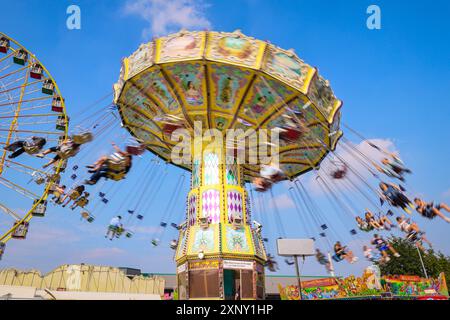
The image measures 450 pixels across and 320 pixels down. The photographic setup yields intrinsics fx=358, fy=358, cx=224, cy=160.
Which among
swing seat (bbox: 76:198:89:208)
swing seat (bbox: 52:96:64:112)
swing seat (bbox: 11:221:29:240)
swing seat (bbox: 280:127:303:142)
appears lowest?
swing seat (bbox: 11:221:29:240)

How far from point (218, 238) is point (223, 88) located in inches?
270

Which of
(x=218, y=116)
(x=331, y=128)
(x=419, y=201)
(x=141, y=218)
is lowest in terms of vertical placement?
(x=419, y=201)

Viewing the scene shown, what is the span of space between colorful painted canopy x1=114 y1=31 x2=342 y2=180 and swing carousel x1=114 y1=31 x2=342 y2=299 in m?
0.04

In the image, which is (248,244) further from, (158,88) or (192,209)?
(158,88)

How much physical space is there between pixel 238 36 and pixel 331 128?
6.04 metres

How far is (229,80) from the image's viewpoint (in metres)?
15.6

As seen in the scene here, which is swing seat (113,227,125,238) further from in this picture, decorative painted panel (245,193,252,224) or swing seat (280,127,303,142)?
swing seat (280,127,303,142)

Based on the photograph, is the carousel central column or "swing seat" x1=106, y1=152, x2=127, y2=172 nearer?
"swing seat" x1=106, y1=152, x2=127, y2=172

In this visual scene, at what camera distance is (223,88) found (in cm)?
1619

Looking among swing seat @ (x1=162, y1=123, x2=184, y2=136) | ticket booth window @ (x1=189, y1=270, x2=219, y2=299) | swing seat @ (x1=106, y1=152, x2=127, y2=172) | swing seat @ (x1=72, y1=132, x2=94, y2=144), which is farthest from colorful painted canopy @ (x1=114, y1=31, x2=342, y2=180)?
ticket booth window @ (x1=189, y1=270, x2=219, y2=299)

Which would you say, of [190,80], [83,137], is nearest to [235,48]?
[190,80]

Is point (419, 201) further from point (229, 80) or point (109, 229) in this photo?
point (109, 229)

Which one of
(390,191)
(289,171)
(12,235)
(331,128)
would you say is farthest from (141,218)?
(390,191)

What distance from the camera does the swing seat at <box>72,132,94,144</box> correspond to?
15003 millimetres
